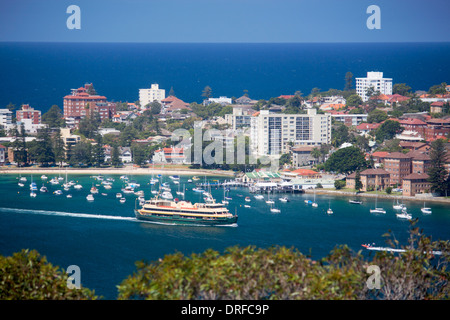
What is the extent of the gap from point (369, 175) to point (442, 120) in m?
6.11

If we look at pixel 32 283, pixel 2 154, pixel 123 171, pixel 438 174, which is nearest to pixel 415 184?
pixel 438 174

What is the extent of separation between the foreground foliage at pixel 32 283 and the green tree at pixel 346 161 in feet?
45.9

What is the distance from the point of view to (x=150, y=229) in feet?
49.5

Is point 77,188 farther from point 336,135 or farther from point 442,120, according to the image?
point 442,120

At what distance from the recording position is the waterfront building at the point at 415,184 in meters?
18.9

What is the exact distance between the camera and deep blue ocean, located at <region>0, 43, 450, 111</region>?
1869 inches

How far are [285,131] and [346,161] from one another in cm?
454

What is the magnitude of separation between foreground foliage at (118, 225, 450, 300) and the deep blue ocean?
1264 inches

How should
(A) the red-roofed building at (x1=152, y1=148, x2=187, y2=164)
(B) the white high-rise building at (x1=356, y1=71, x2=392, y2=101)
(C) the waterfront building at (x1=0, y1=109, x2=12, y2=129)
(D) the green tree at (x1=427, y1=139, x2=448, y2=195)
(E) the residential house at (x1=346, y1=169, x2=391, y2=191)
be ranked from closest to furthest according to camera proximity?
(D) the green tree at (x1=427, y1=139, x2=448, y2=195), (E) the residential house at (x1=346, y1=169, x2=391, y2=191), (A) the red-roofed building at (x1=152, y1=148, x2=187, y2=164), (C) the waterfront building at (x1=0, y1=109, x2=12, y2=129), (B) the white high-rise building at (x1=356, y1=71, x2=392, y2=101)

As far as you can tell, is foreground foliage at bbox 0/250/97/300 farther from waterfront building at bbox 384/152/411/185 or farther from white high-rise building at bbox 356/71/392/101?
white high-rise building at bbox 356/71/392/101

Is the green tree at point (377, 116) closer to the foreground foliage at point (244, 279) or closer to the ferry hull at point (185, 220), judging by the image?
the ferry hull at point (185, 220)

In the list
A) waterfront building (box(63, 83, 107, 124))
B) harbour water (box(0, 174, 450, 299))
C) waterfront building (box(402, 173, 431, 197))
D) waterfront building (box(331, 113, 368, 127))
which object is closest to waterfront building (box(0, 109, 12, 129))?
waterfront building (box(63, 83, 107, 124))

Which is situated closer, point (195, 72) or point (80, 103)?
point (80, 103)

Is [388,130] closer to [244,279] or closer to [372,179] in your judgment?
[372,179]
